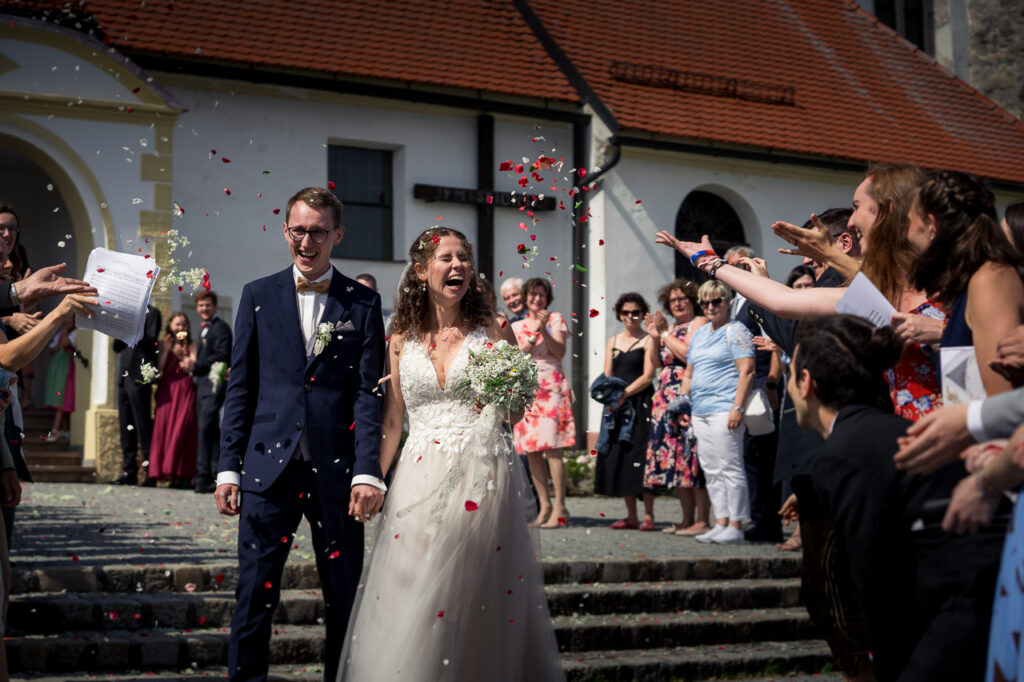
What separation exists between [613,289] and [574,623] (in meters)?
10.9

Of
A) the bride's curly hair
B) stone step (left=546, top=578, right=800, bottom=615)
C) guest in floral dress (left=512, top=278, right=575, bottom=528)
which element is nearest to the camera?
the bride's curly hair

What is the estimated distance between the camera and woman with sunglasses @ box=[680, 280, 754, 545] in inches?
378

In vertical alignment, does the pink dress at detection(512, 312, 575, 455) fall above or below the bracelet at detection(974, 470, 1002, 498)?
above

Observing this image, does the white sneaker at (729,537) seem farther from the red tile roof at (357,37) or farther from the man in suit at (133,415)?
the red tile roof at (357,37)

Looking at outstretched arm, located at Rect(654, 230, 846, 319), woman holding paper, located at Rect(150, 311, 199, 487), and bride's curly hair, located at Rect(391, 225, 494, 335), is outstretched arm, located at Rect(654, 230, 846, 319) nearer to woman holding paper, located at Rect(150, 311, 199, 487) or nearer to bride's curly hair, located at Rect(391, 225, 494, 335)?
bride's curly hair, located at Rect(391, 225, 494, 335)

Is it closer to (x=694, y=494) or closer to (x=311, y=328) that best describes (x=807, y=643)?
(x=694, y=494)

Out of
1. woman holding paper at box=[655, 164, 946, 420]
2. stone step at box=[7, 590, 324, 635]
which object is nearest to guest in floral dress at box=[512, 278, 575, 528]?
stone step at box=[7, 590, 324, 635]

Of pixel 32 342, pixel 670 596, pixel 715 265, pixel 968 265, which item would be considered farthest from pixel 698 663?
pixel 32 342

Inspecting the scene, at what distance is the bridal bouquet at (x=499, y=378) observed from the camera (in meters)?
5.38

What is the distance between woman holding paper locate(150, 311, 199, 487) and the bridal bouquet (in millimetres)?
8423

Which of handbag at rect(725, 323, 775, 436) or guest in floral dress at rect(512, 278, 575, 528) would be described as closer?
handbag at rect(725, 323, 775, 436)

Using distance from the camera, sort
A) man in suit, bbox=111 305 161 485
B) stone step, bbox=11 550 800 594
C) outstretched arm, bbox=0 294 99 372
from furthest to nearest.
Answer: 1. man in suit, bbox=111 305 161 485
2. stone step, bbox=11 550 800 594
3. outstretched arm, bbox=0 294 99 372

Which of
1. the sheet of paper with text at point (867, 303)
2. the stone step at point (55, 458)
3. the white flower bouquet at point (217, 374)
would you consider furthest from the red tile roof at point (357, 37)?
the sheet of paper with text at point (867, 303)

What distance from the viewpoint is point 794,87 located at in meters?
20.7
